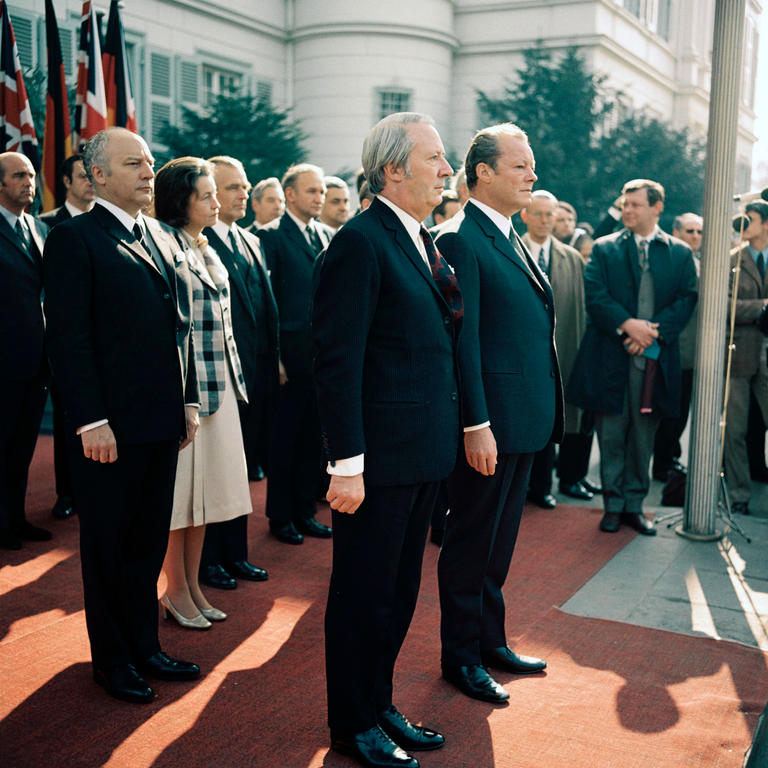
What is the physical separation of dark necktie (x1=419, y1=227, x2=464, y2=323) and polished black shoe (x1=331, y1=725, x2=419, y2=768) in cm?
133

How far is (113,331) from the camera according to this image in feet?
10.7

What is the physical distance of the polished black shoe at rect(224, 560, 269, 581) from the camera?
15.8 ft

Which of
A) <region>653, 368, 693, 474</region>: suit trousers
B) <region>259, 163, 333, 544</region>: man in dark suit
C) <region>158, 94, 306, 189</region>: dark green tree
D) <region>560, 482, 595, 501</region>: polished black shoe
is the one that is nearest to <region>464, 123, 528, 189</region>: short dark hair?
<region>259, 163, 333, 544</region>: man in dark suit

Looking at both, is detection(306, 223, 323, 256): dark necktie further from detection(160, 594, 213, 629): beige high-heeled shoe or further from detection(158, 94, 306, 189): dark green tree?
detection(158, 94, 306, 189): dark green tree

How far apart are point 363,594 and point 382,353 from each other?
A: 745 millimetres

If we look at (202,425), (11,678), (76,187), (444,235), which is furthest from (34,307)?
(444,235)

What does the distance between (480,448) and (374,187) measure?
969 millimetres

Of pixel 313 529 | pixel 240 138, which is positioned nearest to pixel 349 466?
pixel 313 529

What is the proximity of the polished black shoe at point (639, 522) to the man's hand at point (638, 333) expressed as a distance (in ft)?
3.36

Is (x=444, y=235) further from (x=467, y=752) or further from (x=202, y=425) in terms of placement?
(x=467, y=752)

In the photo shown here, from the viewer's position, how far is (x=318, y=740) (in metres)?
3.15

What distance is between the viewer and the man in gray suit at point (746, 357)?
6457 mm

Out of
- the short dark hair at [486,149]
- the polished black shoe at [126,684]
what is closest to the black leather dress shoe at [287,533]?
the polished black shoe at [126,684]

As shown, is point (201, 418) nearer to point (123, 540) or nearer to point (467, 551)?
point (123, 540)
